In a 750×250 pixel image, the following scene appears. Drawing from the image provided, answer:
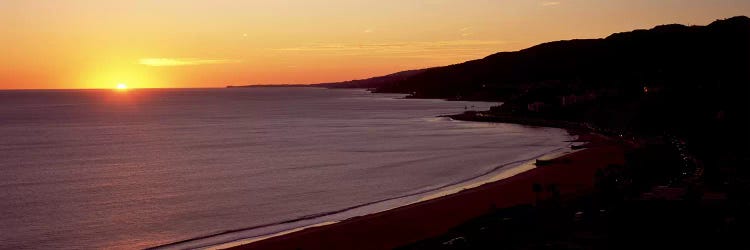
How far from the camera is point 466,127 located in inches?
3767

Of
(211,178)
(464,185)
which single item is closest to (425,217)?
(464,185)

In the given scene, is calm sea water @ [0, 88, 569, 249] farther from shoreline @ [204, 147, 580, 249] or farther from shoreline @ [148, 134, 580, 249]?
shoreline @ [204, 147, 580, 249]

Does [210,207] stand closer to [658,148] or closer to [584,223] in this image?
[584,223]

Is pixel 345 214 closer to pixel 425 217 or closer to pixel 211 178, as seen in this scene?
pixel 425 217

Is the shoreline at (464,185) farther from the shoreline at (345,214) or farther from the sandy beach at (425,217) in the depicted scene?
the sandy beach at (425,217)

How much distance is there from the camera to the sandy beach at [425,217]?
24000mm

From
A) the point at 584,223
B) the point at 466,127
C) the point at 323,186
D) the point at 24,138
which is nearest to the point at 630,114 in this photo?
the point at 466,127

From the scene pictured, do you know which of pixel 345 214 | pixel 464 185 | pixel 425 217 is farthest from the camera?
pixel 464 185

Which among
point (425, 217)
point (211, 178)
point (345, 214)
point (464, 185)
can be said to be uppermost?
point (211, 178)

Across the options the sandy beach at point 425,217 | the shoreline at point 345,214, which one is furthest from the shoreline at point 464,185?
the sandy beach at point 425,217

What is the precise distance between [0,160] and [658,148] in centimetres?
5087

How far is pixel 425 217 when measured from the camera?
91.1 feet

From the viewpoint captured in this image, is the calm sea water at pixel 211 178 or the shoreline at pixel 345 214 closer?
the shoreline at pixel 345 214

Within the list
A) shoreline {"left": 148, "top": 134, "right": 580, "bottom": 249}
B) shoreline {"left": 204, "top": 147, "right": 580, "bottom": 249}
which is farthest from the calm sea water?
shoreline {"left": 204, "top": 147, "right": 580, "bottom": 249}
